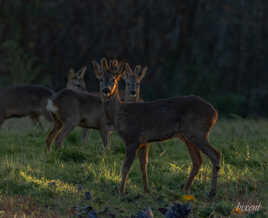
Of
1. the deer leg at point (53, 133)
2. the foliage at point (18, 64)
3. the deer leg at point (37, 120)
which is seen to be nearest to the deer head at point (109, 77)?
the deer leg at point (53, 133)

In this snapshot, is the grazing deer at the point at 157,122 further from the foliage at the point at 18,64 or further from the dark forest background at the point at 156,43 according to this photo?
the foliage at the point at 18,64

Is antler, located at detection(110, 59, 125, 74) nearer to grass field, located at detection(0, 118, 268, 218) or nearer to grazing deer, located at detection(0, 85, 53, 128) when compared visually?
grass field, located at detection(0, 118, 268, 218)

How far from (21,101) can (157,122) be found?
544cm

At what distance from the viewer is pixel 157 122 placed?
7.03m

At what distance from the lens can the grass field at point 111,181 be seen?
5.75m

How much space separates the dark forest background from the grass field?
31.3ft

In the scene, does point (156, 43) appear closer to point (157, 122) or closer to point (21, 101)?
point (21, 101)

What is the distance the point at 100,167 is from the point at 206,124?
1.95 meters

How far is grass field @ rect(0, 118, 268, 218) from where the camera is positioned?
5.75m

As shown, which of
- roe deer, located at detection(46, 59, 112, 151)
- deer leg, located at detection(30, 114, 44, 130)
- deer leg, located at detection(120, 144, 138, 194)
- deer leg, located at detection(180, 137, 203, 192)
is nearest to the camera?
deer leg, located at detection(120, 144, 138, 194)

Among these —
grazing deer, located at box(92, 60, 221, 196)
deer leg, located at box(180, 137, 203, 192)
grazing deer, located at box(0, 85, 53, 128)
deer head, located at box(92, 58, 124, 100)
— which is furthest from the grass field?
deer head, located at box(92, 58, 124, 100)

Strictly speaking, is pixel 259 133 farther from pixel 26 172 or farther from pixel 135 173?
pixel 26 172

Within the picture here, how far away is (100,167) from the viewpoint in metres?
7.97

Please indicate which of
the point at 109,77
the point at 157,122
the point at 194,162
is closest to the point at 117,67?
the point at 109,77
